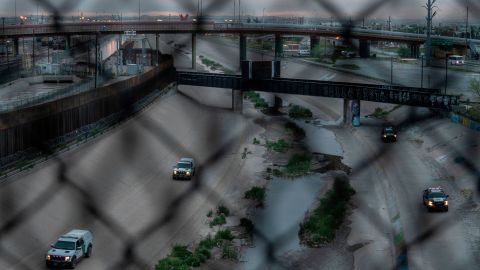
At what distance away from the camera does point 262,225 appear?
5.21 m

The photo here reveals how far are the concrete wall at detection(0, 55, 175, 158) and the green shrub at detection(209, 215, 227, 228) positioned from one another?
1231mm

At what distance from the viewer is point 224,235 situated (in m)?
5.12

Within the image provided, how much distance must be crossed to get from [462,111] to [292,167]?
3646 mm

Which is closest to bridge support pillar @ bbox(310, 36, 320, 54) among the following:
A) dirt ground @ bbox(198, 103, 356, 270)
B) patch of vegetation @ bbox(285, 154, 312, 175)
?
dirt ground @ bbox(198, 103, 356, 270)

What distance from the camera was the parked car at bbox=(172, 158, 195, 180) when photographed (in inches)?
222

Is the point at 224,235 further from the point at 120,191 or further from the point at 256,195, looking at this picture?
the point at 256,195

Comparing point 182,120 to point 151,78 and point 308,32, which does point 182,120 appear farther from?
point 308,32

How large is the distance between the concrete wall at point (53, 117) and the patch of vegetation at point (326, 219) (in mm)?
1365

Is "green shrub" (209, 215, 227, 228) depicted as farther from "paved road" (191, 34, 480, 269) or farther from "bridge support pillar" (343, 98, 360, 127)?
"bridge support pillar" (343, 98, 360, 127)

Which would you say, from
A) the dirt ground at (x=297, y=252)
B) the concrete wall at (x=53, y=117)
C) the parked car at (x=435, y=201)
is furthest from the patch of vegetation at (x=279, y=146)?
the concrete wall at (x=53, y=117)

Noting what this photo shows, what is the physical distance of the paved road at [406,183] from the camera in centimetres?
413

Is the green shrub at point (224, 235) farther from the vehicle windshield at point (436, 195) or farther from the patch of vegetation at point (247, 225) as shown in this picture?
the vehicle windshield at point (436, 195)

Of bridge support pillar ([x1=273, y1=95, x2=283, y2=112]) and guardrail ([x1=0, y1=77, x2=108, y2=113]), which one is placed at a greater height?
bridge support pillar ([x1=273, y1=95, x2=283, y2=112])

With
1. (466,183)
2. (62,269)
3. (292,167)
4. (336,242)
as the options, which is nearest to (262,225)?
(336,242)
